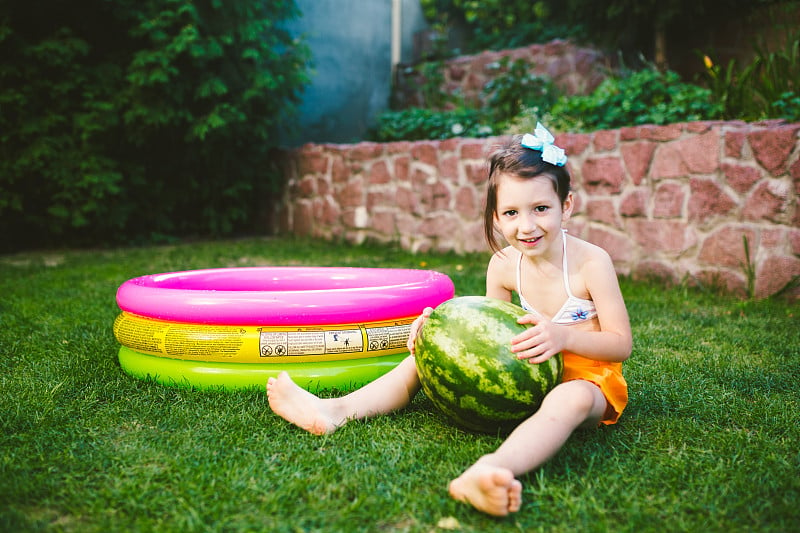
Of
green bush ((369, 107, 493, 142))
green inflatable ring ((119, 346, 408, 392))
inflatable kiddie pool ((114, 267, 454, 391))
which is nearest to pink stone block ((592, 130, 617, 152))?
green bush ((369, 107, 493, 142))

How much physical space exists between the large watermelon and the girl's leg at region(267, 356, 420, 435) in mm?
222

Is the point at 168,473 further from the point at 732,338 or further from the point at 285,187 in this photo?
the point at 285,187

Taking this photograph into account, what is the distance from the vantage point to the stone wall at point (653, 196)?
4.12 meters

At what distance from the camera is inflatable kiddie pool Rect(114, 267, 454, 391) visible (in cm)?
250

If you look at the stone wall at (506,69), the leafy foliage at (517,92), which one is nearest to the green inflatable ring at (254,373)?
the leafy foliage at (517,92)

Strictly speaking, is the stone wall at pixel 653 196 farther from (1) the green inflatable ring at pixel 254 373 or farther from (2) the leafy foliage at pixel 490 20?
(2) the leafy foliage at pixel 490 20

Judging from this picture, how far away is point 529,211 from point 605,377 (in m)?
0.59

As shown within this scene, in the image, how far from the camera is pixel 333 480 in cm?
181

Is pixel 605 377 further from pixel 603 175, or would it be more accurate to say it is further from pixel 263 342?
pixel 603 175

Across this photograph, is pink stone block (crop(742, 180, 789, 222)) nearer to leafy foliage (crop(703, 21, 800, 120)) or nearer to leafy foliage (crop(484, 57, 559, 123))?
leafy foliage (crop(703, 21, 800, 120))

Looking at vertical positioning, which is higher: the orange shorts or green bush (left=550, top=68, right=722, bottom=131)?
green bush (left=550, top=68, right=722, bottom=131)

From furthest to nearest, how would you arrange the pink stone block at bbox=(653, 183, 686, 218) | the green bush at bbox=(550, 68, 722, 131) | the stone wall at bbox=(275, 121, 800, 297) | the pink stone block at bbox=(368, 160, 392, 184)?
the pink stone block at bbox=(368, 160, 392, 184), the green bush at bbox=(550, 68, 722, 131), the pink stone block at bbox=(653, 183, 686, 218), the stone wall at bbox=(275, 121, 800, 297)

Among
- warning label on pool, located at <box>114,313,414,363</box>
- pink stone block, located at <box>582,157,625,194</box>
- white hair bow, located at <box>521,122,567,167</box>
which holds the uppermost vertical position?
white hair bow, located at <box>521,122,567,167</box>

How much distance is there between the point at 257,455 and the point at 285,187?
6.34 m
